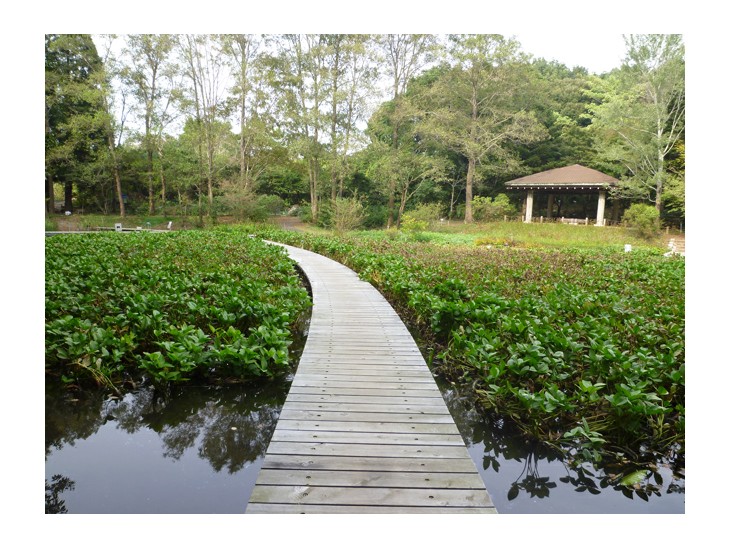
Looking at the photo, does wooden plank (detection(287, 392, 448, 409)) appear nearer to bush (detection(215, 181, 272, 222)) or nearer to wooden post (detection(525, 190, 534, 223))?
bush (detection(215, 181, 272, 222))

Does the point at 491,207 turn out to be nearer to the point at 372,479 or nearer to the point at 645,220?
the point at 645,220

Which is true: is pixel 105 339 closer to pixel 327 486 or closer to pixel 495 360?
pixel 327 486

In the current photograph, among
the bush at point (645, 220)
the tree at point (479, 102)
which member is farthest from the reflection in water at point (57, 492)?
the tree at point (479, 102)

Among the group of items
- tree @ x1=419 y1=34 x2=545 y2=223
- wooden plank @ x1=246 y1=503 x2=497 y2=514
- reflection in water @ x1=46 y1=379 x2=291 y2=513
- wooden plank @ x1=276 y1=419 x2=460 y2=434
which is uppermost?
tree @ x1=419 y1=34 x2=545 y2=223

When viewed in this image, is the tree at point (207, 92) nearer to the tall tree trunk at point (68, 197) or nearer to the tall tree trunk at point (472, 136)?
the tall tree trunk at point (68, 197)

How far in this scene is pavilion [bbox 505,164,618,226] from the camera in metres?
18.8

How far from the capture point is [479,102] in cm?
1955

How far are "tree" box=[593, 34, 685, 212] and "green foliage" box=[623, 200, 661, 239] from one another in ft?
0.90

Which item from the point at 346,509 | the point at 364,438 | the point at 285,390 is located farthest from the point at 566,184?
the point at 346,509

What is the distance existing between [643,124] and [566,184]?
636cm

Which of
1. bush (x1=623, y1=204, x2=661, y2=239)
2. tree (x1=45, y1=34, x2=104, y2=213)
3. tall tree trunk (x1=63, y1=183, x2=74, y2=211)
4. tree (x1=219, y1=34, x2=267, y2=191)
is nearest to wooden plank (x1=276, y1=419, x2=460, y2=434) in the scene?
tree (x1=45, y1=34, x2=104, y2=213)
